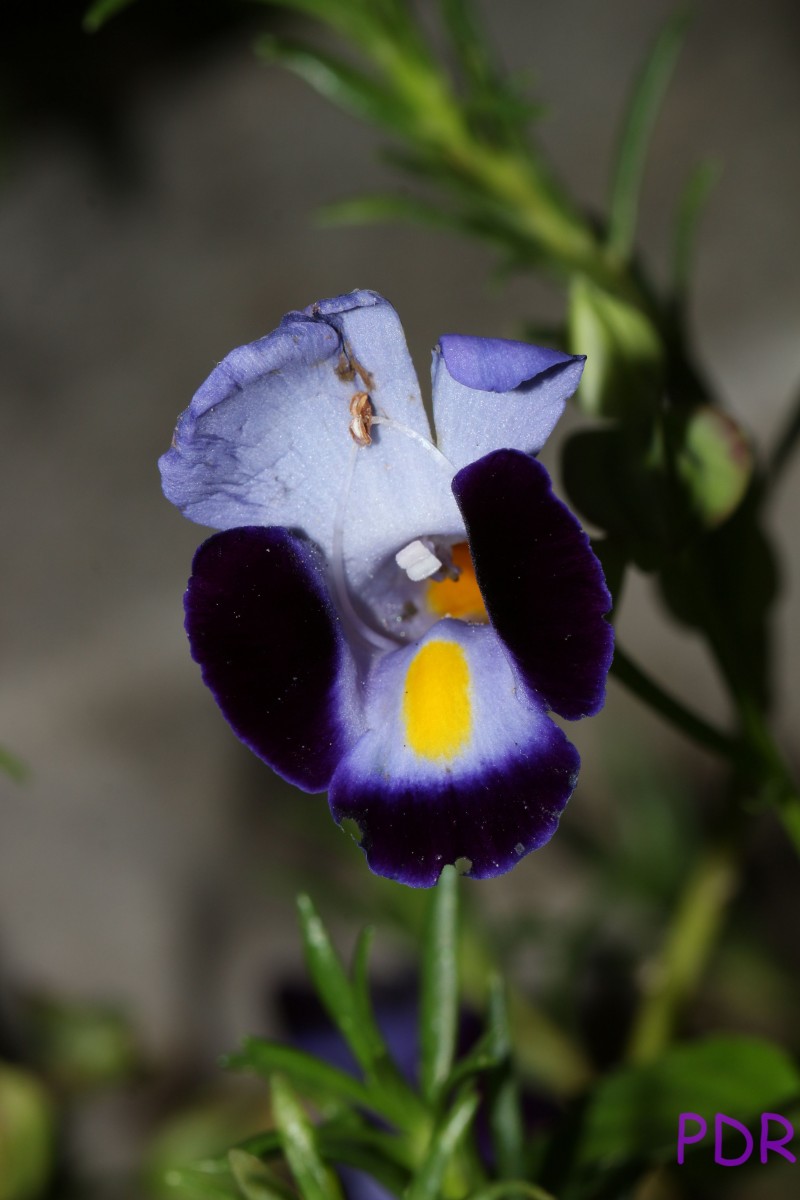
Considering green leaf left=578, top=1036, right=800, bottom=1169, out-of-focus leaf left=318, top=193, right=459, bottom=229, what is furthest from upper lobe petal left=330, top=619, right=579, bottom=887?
out-of-focus leaf left=318, top=193, right=459, bottom=229

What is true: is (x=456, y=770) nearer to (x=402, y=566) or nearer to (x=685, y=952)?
(x=402, y=566)

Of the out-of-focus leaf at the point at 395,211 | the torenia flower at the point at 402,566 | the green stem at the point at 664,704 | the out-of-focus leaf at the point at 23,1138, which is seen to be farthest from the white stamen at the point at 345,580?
the out-of-focus leaf at the point at 23,1138

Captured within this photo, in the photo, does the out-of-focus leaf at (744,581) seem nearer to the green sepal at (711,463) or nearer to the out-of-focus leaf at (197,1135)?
the green sepal at (711,463)

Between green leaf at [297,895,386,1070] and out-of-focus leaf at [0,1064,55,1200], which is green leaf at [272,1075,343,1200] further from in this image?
out-of-focus leaf at [0,1064,55,1200]

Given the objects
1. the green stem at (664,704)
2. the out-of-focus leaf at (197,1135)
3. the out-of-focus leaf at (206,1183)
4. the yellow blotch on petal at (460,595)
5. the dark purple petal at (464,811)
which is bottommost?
the out-of-focus leaf at (197,1135)

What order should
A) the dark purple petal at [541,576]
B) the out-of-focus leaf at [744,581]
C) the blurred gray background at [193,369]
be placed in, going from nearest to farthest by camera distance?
the dark purple petal at [541,576] < the out-of-focus leaf at [744,581] < the blurred gray background at [193,369]
